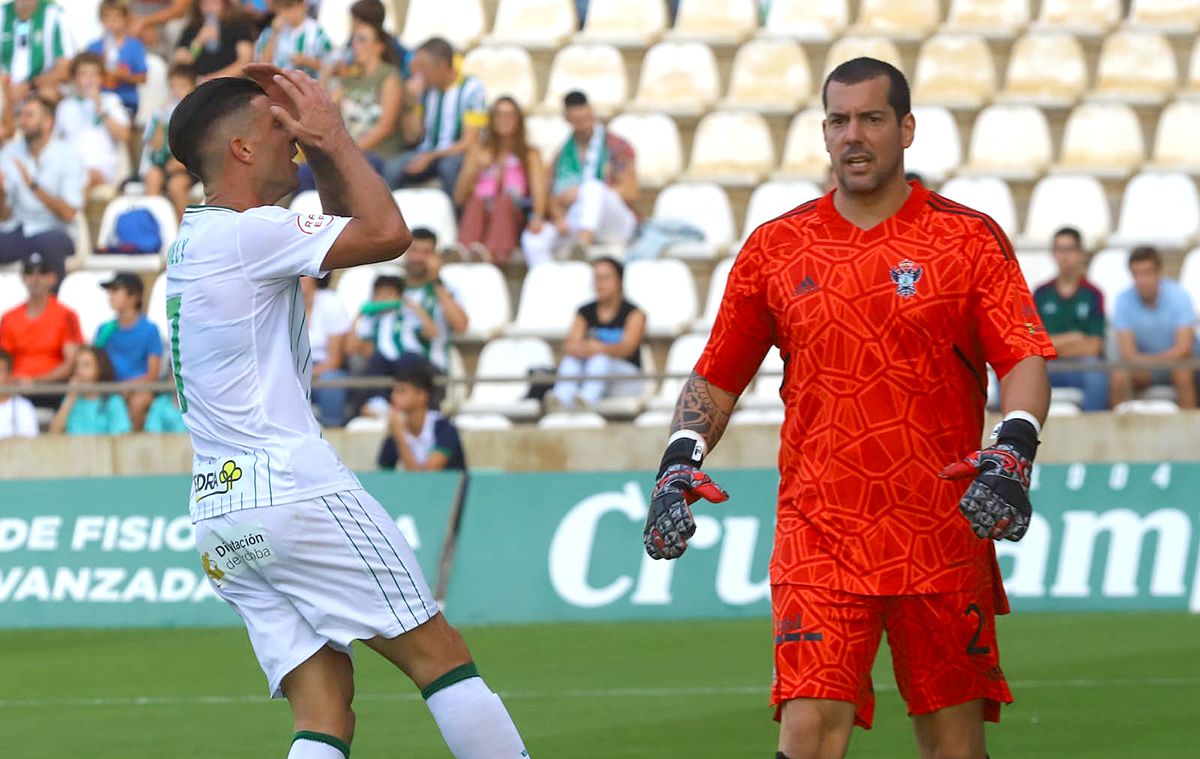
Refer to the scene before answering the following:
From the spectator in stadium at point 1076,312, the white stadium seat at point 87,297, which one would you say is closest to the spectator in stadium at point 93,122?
the white stadium seat at point 87,297

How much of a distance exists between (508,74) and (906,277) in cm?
1509

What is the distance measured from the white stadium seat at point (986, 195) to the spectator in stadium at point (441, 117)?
13.0 feet

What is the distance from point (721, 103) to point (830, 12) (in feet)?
4.68

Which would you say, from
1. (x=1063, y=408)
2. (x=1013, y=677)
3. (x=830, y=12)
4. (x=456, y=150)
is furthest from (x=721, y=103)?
(x=1013, y=677)

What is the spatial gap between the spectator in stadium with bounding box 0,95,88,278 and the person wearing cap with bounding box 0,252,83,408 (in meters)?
1.76

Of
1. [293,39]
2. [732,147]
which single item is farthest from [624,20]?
[293,39]

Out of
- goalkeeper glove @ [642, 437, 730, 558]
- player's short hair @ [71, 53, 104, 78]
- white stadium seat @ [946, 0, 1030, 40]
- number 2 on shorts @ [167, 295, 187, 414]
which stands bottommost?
goalkeeper glove @ [642, 437, 730, 558]

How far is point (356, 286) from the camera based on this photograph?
17766 millimetres

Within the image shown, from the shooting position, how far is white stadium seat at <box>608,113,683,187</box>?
768 inches

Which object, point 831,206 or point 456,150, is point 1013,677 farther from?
point 456,150

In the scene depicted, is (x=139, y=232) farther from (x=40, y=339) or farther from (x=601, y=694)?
(x=601, y=694)

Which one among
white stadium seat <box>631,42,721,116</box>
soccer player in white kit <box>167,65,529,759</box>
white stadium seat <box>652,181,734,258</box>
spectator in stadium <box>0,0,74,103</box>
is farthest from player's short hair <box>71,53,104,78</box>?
soccer player in white kit <box>167,65,529,759</box>

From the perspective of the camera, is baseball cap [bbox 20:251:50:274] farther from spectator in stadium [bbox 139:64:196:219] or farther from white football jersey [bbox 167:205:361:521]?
white football jersey [bbox 167:205:361:521]

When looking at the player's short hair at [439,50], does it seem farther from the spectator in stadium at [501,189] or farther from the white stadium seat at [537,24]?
the white stadium seat at [537,24]
